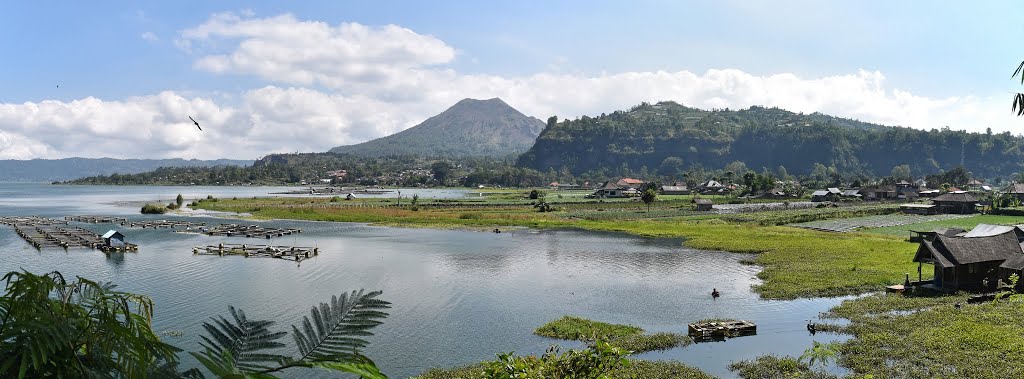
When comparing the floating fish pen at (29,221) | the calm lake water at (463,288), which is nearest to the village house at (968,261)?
the calm lake water at (463,288)

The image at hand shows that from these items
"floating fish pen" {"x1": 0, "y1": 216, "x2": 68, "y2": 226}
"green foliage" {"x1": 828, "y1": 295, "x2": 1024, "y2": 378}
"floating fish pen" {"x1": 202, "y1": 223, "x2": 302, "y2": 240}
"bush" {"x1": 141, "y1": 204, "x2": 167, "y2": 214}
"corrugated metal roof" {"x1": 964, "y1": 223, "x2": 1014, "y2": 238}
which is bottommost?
"green foliage" {"x1": 828, "y1": 295, "x2": 1024, "y2": 378}

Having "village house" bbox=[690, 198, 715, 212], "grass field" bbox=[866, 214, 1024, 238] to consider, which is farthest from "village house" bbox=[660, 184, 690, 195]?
"grass field" bbox=[866, 214, 1024, 238]

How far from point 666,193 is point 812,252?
116056 mm

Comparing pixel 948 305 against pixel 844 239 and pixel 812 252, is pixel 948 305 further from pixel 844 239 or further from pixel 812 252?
pixel 844 239

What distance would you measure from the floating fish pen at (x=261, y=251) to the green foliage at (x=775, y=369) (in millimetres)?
40961

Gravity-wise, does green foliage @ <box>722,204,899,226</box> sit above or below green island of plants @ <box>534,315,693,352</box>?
above

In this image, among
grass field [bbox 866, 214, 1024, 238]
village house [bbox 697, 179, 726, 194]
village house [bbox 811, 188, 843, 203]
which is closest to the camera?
grass field [bbox 866, 214, 1024, 238]

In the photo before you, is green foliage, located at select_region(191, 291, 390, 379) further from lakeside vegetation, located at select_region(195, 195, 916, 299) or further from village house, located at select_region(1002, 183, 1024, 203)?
village house, located at select_region(1002, 183, 1024, 203)

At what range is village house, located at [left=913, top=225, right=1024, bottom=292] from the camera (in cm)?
3778

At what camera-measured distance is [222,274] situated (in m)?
47.9

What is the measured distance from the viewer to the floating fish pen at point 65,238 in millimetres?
61662

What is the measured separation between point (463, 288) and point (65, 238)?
50.9 m

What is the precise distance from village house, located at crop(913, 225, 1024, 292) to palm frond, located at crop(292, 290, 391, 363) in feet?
139

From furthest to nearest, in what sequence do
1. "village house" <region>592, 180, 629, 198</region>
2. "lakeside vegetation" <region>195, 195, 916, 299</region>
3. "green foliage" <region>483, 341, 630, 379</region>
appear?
"village house" <region>592, 180, 629, 198</region>
"lakeside vegetation" <region>195, 195, 916, 299</region>
"green foliage" <region>483, 341, 630, 379</region>
